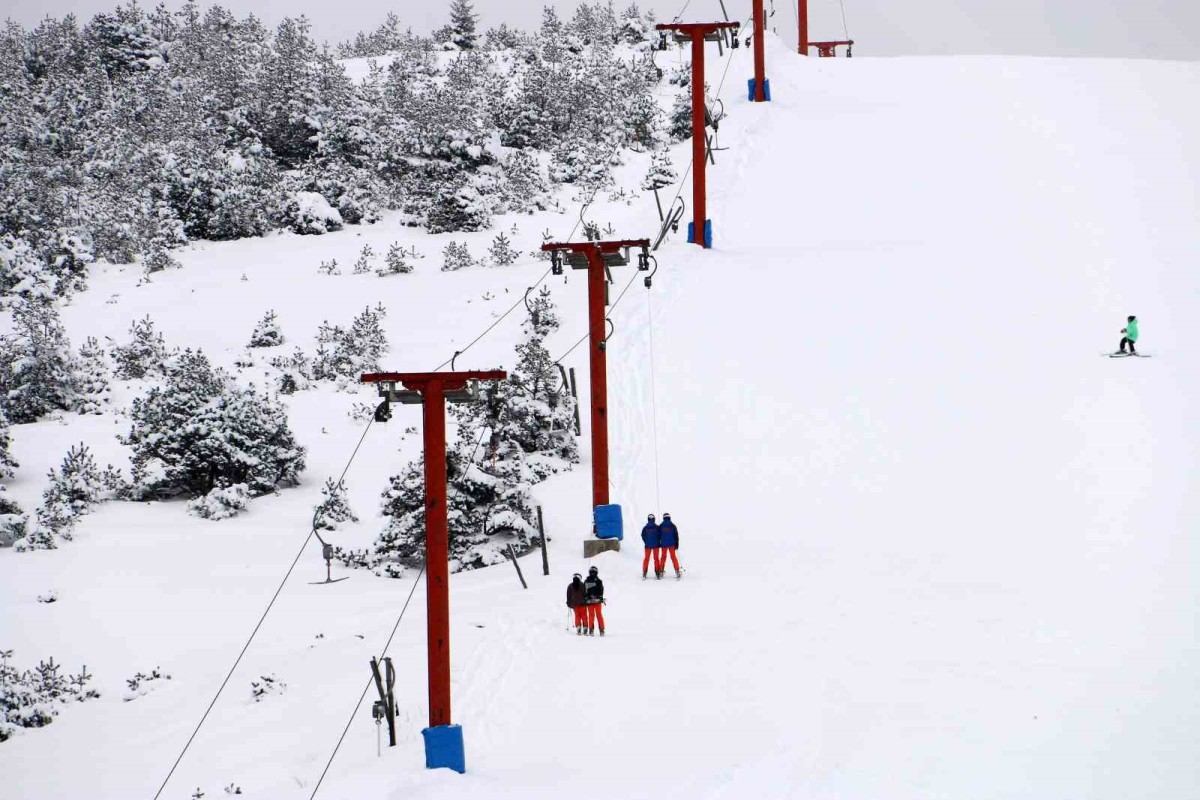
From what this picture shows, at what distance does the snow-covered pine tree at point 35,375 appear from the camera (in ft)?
92.7

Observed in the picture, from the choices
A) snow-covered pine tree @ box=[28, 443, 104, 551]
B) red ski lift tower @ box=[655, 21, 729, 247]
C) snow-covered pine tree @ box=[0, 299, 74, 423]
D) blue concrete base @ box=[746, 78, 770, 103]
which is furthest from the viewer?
blue concrete base @ box=[746, 78, 770, 103]

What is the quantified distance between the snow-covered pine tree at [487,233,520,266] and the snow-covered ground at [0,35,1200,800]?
31.2 inches

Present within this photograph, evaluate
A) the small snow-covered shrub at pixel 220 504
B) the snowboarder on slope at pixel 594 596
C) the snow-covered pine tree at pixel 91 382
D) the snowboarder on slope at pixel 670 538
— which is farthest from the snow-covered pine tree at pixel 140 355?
the snowboarder on slope at pixel 594 596

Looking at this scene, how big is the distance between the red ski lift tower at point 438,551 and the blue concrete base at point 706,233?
64.5 feet

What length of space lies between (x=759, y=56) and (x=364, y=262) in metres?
16.4

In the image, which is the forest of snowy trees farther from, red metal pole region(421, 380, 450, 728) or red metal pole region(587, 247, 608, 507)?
red metal pole region(421, 380, 450, 728)

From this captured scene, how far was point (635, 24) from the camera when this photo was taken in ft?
201

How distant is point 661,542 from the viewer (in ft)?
60.6

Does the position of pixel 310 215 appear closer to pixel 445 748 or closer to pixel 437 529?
pixel 437 529

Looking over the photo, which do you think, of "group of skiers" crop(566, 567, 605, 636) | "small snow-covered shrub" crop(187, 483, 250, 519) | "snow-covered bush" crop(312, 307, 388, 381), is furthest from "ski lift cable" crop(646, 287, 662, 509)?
"small snow-covered shrub" crop(187, 483, 250, 519)

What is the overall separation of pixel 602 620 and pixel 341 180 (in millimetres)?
29491

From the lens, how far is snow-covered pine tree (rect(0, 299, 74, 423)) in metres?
28.2

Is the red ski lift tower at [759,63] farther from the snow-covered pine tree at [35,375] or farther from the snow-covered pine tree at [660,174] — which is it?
the snow-covered pine tree at [35,375]

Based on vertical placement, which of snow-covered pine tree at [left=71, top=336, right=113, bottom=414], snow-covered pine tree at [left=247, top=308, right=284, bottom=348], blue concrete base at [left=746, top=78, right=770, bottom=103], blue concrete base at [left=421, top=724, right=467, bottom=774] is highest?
blue concrete base at [left=746, top=78, right=770, bottom=103]
